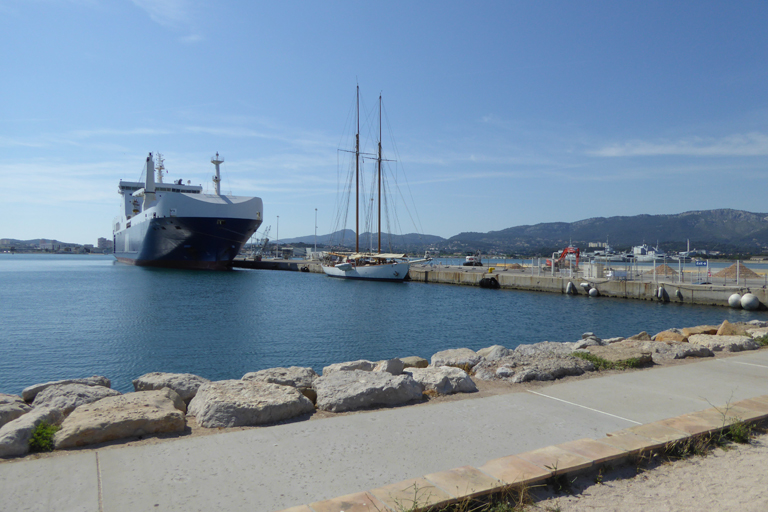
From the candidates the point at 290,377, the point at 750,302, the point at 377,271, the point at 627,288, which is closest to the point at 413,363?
the point at 290,377

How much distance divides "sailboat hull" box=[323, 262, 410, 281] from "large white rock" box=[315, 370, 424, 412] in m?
43.6

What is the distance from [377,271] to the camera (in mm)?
50375

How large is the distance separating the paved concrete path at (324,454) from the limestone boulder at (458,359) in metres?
2.31

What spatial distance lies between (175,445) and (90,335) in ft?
55.6

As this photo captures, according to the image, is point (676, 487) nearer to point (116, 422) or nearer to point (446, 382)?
point (446, 382)

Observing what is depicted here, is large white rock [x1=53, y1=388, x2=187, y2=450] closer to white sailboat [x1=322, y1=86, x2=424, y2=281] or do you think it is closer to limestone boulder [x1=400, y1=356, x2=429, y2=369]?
limestone boulder [x1=400, y1=356, x2=429, y2=369]

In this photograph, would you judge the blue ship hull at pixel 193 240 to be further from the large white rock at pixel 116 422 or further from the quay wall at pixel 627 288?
Result: the large white rock at pixel 116 422

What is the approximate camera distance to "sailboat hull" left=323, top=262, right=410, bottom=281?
4912 cm

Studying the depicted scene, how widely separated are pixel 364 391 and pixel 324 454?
55.7 inches

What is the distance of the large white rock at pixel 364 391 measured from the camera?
4.86 m

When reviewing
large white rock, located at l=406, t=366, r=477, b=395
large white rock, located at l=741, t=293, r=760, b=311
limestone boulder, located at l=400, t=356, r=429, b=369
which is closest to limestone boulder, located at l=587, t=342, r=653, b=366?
large white rock, located at l=406, t=366, r=477, b=395

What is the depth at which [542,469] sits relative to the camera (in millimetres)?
3213

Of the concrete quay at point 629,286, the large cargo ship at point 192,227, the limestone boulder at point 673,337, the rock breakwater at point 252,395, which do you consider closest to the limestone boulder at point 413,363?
the rock breakwater at point 252,395

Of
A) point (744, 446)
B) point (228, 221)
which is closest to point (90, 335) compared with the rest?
point (744, 446)
